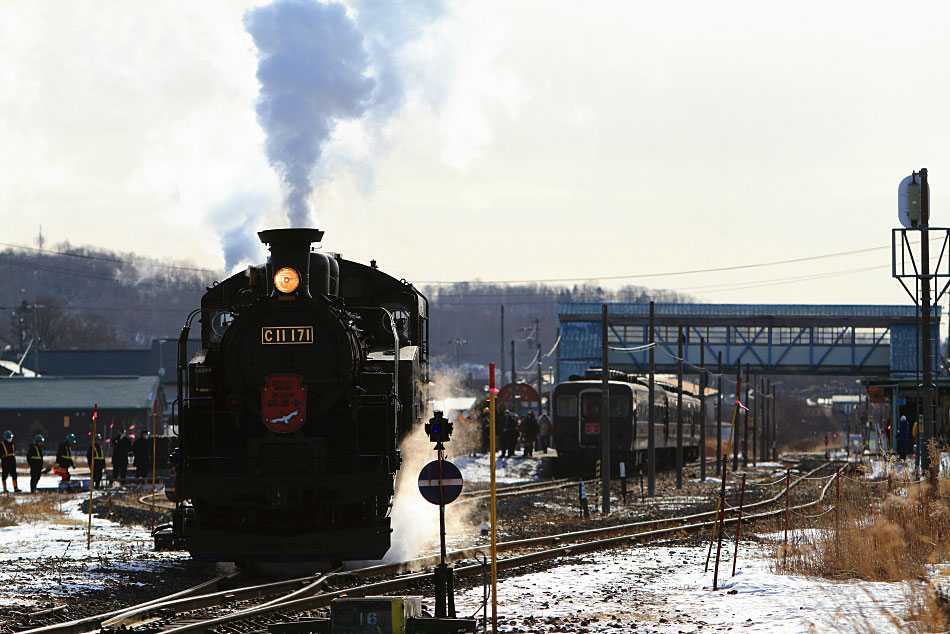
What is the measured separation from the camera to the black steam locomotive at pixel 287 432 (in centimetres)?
1334

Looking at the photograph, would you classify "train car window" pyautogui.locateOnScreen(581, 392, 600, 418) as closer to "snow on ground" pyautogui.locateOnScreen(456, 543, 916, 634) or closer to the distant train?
the distant train

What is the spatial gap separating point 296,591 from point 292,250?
12.7 ft

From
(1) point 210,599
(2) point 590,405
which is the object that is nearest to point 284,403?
(1) point 210,599

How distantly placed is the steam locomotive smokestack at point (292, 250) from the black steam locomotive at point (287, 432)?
0.05ft

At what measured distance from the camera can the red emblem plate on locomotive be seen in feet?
44.1

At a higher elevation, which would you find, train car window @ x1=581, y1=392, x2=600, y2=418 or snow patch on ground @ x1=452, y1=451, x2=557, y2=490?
train car window @ x1=581, y1=392, x2=600, y2=418

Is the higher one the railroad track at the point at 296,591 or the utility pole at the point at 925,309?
the utility pole at the point at 925,309

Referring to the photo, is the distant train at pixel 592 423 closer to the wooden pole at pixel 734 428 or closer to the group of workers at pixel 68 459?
the wooden pole at pixel 734 428

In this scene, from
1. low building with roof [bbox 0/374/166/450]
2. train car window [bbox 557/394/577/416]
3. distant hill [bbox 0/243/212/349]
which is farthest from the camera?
distant hill [bbox 0/243/212/349]

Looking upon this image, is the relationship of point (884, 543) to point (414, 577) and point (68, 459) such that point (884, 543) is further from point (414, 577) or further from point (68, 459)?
point (68, 459)

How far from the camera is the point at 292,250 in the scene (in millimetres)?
13695

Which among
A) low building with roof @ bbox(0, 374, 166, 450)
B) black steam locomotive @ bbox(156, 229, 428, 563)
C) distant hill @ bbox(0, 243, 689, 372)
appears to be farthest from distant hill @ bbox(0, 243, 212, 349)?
black steam locomotive @ bbox(156, 229, 428, 563)

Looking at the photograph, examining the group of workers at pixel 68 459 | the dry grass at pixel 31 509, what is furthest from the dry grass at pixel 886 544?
the group of workers at pixel 68 459

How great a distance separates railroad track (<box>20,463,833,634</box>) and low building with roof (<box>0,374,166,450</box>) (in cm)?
4684
